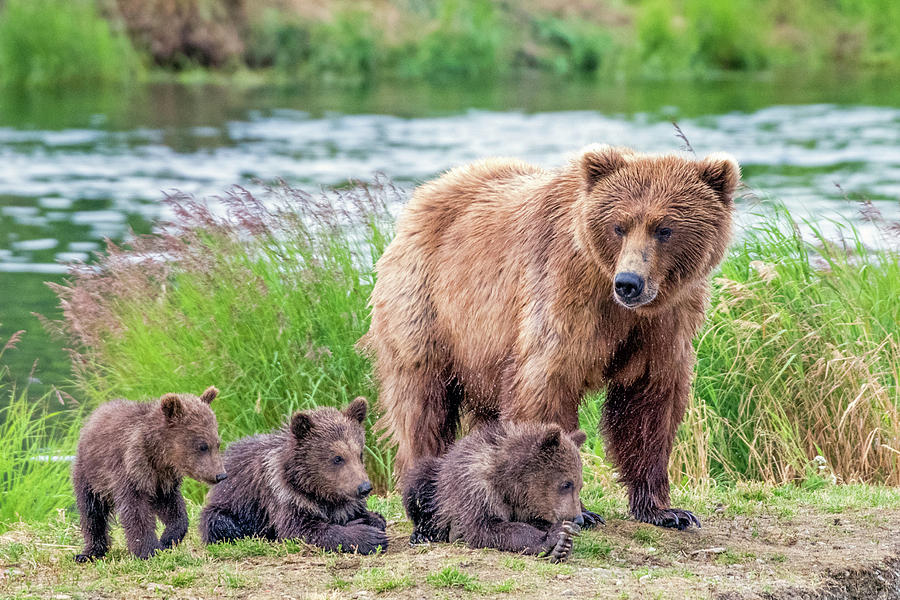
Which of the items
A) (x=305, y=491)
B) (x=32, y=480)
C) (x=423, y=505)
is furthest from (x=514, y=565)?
(x=32, y=480)

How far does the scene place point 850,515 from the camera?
6680mm

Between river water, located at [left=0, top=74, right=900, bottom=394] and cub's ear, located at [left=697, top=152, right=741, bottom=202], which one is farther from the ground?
cub's ear, located at [left=697, top=152, right=741, bottom=202]

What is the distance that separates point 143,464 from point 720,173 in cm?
287

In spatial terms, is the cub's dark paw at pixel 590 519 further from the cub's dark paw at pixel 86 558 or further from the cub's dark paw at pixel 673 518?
the cub's dark paw at pixel 86 558

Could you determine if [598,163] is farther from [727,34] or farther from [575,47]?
[727,34]

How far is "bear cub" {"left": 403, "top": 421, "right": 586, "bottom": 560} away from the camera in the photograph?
5.66m

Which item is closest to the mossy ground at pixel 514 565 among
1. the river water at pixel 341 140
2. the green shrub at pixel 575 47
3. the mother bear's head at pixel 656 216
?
the mother bear's head at pixel 656 216

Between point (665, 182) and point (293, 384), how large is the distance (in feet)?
12.5

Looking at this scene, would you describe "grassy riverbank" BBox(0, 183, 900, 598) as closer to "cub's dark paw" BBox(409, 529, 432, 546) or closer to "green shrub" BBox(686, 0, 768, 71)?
"cub's dark paw" BBox(409, 529, 432, 546)

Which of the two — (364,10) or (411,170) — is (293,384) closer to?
(411,170)

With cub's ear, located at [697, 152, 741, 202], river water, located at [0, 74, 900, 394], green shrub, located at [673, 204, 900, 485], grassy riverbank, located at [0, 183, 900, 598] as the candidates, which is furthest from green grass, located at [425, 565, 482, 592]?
river water, located at [0, 74, 900, 394]

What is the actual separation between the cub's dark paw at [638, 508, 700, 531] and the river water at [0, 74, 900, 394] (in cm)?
719

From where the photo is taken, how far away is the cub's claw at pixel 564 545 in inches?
219

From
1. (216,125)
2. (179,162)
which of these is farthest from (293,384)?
(216,125)
